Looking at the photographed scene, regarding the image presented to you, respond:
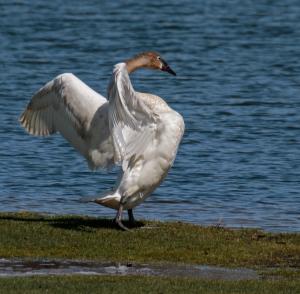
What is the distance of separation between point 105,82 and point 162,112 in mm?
15450

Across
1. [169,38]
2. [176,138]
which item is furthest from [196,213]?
[169,38]

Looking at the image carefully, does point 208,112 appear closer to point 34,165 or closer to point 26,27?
point 34,165

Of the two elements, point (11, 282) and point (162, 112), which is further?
point (162, 112)

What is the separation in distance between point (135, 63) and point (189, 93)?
1344 cm

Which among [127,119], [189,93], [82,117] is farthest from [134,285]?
[189,93]

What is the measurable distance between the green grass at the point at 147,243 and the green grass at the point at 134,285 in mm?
1205

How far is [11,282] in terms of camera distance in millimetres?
11133


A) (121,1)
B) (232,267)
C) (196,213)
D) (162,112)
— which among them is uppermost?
(162,112)

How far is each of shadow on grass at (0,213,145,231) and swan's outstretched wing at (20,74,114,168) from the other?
727 mm

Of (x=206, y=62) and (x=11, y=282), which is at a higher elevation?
(x=11, y=282)

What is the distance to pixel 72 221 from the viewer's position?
15117mm

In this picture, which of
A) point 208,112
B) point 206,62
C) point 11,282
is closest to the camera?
point 11,282

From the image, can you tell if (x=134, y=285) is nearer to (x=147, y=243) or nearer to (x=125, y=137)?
(x=147, y=243)

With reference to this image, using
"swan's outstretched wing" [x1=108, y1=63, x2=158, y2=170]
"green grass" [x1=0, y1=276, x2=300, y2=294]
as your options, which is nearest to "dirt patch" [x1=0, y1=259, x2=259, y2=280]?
"green grass" [x1=0, y1=276, x2=300, y2=294]
